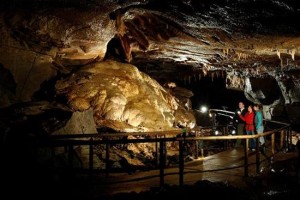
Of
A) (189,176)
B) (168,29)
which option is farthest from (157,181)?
(168,29)

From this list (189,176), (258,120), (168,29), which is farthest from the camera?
(258,120)

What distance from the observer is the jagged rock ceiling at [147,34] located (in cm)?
638

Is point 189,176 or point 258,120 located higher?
point 258,120

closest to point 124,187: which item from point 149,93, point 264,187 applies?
point 264,187

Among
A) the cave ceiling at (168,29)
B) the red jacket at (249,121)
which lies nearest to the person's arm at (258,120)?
the red jacket at (249,121)

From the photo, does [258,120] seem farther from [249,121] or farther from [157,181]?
[157,181]

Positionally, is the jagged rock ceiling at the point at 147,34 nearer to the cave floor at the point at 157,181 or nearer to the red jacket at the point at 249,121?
the red jacket at the point at 249,121

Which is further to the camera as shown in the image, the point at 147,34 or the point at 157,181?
the point at 147,34

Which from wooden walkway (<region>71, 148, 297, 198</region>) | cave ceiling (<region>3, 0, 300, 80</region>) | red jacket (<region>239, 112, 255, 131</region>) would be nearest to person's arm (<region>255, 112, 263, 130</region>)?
red jacket (<region>239, 112, 255, 131</region>)

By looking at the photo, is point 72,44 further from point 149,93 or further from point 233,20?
point 233,20

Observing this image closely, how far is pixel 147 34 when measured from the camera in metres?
9.55

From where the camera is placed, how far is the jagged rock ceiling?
20.9ft

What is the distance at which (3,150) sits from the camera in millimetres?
4117

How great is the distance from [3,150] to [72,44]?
6.36 meters
